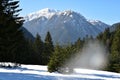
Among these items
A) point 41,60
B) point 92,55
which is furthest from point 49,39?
point 92,55

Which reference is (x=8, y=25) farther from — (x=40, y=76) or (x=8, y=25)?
(x=40, y=76)

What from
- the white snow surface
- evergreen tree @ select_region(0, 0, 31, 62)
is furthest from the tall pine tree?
the white snow surface

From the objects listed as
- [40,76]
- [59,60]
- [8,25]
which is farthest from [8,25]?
[40,76]

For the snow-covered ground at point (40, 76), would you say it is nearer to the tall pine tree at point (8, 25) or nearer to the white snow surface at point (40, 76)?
the white snow surface at point (40, 76)

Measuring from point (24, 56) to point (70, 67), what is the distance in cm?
5362

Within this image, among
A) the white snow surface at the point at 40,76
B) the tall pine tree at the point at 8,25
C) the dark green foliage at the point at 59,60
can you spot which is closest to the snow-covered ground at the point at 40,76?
the white snow surface at the point at 40,76

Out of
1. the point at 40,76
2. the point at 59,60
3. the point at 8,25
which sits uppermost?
the point at 8,25

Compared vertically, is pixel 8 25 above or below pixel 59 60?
above

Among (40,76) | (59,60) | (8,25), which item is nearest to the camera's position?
(40,76)

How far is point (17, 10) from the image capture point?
156ft

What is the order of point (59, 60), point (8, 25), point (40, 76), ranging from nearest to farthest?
point (40, 76) < point (59, 60) < point (8, 25)

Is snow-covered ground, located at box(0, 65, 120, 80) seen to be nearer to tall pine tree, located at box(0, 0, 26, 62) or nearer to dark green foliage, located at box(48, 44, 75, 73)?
dark green foliage, located at box(48, 44, 75, 73)

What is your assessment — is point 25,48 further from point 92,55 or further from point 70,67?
point 70,67

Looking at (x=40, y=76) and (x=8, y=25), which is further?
(x=8, y=25)
